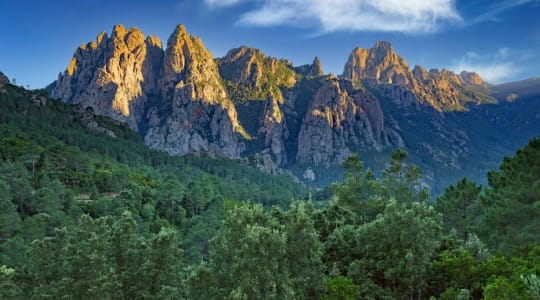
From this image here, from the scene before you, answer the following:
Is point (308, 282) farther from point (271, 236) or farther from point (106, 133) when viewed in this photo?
point (106, 133)

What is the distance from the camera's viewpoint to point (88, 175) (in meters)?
102

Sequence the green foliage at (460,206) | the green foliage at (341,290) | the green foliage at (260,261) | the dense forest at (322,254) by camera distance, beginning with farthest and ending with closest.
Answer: the green foliage at (460,206)
the green foliage at (341,290)
the dense forest at (322,254)
the green foliage at (260,261)

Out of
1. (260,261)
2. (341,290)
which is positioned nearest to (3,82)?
(260,261)

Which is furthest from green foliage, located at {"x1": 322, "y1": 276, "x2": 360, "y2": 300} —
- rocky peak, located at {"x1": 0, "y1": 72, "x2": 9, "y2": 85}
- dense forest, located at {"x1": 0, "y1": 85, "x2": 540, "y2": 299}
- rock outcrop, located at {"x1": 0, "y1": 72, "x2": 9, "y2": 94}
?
rocky peak, located at {"x1": 0, "y1": 72, "x2": 9, "y2": 85}

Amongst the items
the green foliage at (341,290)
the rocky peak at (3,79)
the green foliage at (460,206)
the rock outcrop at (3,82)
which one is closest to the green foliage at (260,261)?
the green foliage at (341,290)

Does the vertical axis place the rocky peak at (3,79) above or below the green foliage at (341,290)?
above

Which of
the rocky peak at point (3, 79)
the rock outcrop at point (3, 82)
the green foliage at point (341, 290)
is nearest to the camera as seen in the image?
the green foliage at point (341, 290)

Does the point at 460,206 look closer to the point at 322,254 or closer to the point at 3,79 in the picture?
the point at 322,254

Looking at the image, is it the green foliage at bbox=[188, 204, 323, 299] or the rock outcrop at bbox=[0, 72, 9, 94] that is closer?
the green foliage at bbox=[188, 204, 323, 299]

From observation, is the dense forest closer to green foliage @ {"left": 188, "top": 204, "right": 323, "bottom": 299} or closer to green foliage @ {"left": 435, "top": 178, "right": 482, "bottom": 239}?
green foliage @ {"left": 188, "top": 204, "right": 323, "bottom": 299}

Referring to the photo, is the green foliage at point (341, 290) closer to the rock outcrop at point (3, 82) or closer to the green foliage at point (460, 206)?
the green foliage at point (460, 206)

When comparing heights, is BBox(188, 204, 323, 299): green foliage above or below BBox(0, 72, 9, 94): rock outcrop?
below

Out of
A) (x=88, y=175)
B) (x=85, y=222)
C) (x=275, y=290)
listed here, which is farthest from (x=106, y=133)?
(x=275, y=290)

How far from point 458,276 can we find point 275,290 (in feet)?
42.2
